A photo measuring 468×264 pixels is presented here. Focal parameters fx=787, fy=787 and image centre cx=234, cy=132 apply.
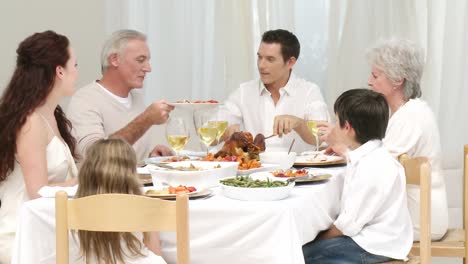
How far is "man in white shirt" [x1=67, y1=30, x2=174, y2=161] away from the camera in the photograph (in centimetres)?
366

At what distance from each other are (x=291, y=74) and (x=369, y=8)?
0.60 meters

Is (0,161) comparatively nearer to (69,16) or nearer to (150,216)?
(150,216)

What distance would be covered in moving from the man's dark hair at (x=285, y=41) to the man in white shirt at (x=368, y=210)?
4.84ft

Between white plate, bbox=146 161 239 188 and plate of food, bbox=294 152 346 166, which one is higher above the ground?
white plate, bbox=146 161 239 188

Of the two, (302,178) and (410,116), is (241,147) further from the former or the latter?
(410,116)

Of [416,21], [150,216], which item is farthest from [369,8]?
[150,216]

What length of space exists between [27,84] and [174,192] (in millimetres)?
862

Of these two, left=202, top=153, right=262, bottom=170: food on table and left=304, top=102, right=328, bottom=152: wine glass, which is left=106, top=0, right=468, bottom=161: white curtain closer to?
left=304, top=102, right=328, bottom=152: wine glass

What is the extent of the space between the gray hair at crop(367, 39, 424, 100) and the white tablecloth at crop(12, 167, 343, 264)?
1215mm

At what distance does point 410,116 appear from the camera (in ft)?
10.8

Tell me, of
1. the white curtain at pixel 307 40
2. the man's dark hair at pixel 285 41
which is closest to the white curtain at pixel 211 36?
the white curtain at pixel 307 40

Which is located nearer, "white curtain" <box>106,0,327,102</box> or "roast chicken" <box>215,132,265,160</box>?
"roast chicken" <box>215,132,265,160</box>

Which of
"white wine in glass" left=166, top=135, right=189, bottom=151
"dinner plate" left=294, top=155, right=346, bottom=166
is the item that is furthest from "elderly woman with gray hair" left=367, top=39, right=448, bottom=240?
"white wine in glass" left=166, top=135, right=189, bottom=151

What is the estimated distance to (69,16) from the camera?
4824 mm
